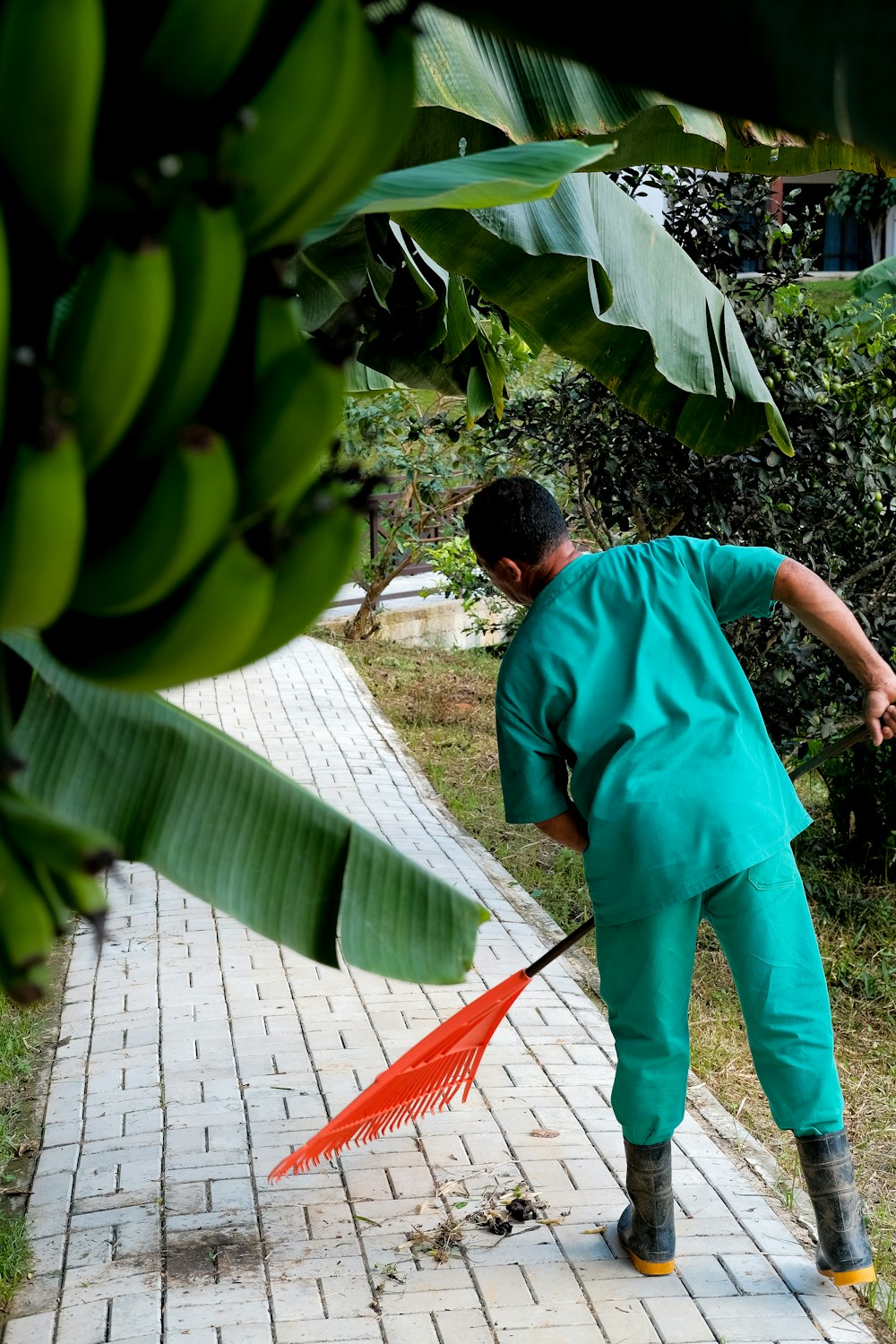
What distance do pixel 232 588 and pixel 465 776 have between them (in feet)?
26.2

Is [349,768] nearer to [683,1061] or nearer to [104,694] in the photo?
[683,1061]

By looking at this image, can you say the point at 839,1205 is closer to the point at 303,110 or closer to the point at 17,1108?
the point at 17,1108

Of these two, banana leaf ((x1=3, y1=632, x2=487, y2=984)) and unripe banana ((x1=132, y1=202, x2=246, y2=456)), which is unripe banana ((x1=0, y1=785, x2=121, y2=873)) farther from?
banana leaf ((x1=3, y1=632, x2=487, y2=984))

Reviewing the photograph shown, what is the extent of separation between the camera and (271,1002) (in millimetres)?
5281

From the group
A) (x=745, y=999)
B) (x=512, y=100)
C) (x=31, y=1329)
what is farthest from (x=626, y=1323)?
(x=512, y=100)

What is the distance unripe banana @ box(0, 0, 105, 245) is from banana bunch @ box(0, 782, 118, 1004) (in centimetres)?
59

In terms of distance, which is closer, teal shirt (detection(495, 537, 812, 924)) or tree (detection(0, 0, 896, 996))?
tree (detection(0, 0, 896, 996))

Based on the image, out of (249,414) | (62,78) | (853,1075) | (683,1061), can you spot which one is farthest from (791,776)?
(62,78)

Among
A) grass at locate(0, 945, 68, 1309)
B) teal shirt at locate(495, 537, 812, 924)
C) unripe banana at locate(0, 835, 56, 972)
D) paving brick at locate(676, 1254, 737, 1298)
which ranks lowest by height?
grass at locate(0, 945, 68, 1309)

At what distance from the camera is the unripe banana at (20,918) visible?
128 centimetres

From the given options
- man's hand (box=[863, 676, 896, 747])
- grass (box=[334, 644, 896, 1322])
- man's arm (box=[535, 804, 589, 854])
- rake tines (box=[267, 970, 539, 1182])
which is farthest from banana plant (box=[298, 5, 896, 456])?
grass (box=[334, 644, 896, 1322])

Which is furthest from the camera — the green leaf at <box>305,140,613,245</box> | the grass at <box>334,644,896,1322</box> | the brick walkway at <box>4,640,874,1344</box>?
the grass at <box>334,644,896,1322</box>

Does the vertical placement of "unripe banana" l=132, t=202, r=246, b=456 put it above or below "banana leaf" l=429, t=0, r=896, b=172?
below

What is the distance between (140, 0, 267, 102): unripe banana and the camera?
1.31 m
